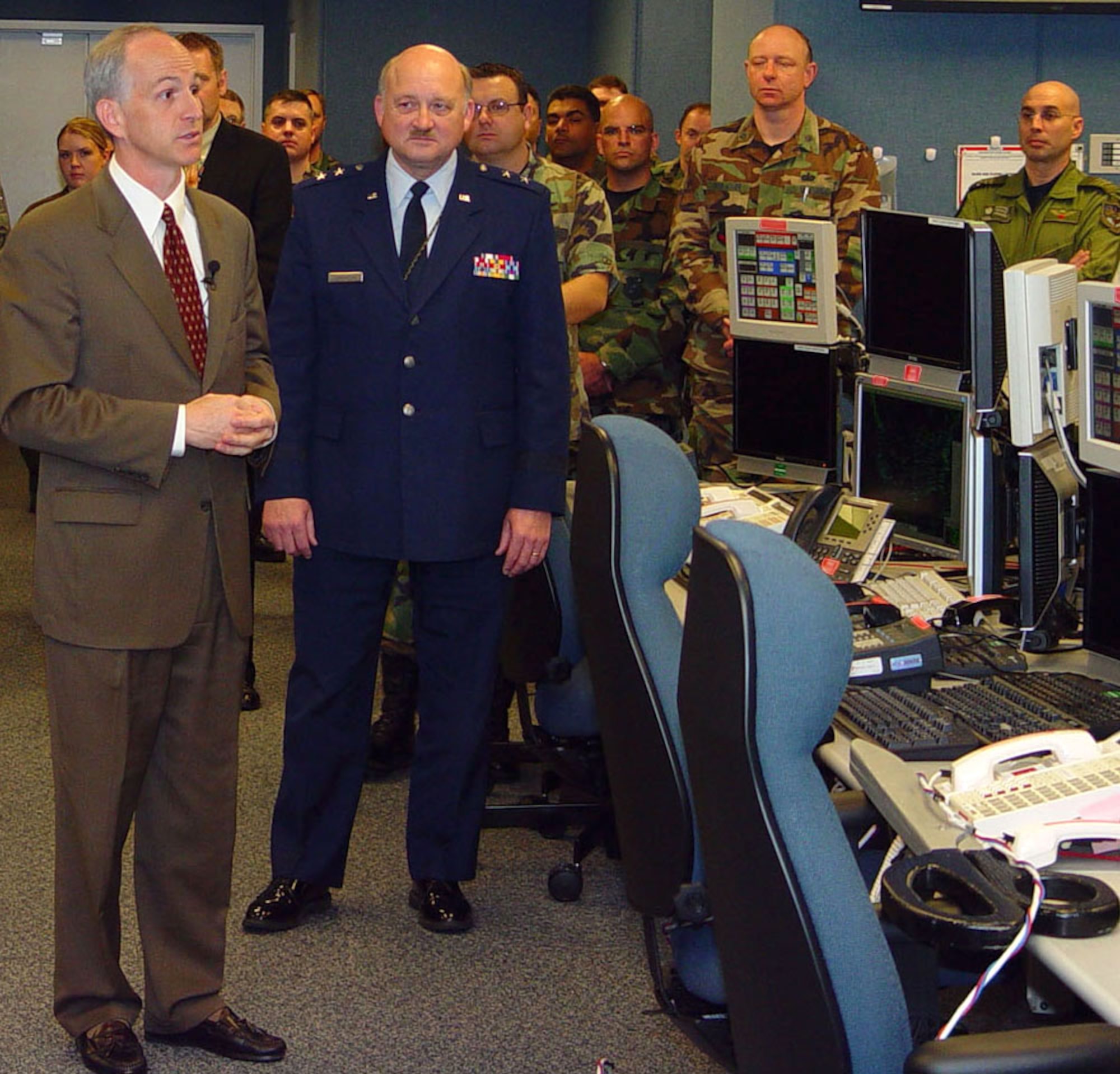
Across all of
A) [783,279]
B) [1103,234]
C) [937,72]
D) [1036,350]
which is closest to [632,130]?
[937,72]

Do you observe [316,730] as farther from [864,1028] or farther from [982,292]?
[864,1028]

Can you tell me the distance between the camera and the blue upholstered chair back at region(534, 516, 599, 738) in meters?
3.06

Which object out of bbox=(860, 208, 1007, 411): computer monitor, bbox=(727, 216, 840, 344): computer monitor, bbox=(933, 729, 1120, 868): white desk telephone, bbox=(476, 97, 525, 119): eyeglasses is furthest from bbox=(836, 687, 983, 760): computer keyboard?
bbox=(476, 97, 525, 119): eyeglasses

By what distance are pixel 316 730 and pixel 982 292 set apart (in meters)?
1.34

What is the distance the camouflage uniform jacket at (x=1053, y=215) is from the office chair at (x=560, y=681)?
2.72 meters

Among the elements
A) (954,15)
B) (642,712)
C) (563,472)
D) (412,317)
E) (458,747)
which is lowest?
(458,747)

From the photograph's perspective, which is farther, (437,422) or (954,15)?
(954,15)

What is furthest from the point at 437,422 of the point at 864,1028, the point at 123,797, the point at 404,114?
the point at 864,1028

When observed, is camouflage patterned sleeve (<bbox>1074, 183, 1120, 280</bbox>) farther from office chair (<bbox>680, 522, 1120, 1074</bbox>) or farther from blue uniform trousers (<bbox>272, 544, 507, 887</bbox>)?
office chair (<bbox>680, 522, 1120, 1074</bbox>)

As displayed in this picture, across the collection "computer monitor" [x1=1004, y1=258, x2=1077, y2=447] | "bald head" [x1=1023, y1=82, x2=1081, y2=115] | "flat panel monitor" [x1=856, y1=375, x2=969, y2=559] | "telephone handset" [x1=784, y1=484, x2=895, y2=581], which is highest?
"bald head" [x1=1023, y1=82, x2=1081, y2=115]

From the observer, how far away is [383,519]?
283 cm

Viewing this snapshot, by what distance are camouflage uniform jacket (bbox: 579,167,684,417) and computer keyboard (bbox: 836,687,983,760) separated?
9.50ft

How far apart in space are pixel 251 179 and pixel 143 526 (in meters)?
1.93

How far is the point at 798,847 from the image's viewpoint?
1326 mm
